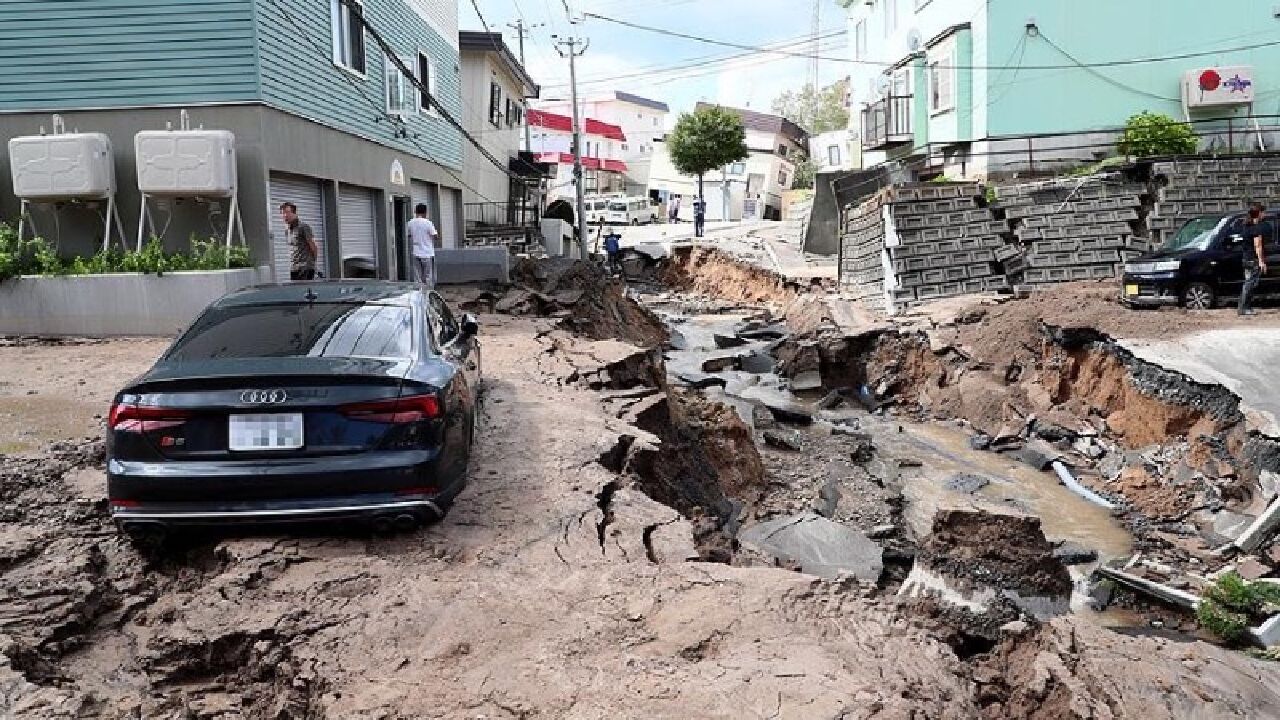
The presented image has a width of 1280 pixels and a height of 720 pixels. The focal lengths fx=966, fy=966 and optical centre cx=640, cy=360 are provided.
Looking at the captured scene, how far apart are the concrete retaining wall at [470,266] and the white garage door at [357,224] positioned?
1232 millimetres

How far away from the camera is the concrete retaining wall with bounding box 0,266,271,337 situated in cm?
1153

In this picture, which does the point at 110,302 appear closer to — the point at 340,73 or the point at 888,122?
the point at 340,73

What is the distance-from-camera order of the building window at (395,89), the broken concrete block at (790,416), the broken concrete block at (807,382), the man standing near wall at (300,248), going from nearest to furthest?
1. the man standing near wall at (300,248)
2. the broken concrete block at (790,416)
3. the broken concrete block at (807,382)
4. the building window at (395,89)

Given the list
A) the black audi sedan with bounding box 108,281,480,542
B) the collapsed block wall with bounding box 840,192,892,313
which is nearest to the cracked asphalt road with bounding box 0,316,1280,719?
the black audi sedan with bounding box 108,281,480,542

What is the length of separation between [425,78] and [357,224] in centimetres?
533

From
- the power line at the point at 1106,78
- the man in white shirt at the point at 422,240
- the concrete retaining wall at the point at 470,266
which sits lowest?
the concrete retaining wall at the point at 470,266

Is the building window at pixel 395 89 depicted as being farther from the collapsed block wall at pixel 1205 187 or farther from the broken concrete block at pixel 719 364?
the collapsed block wall at pixel 1205 187

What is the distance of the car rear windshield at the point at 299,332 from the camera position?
17.1 ft

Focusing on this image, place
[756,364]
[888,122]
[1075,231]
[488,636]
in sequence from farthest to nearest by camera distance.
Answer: [888,122] < [1075,231] < [756,364] < [488,636]

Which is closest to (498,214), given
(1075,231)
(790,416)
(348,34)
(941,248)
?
(941,248)

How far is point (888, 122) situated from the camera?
30047mm

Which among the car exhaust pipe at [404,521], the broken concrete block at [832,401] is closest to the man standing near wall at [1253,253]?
the broken concrete block at [832,401]

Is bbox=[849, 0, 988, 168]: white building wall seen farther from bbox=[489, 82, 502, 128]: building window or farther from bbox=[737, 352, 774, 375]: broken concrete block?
bbox=[489, 82, 502, 128]: building window

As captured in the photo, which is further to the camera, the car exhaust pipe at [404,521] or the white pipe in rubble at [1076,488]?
the white pipe in rubble at [1076,488]
